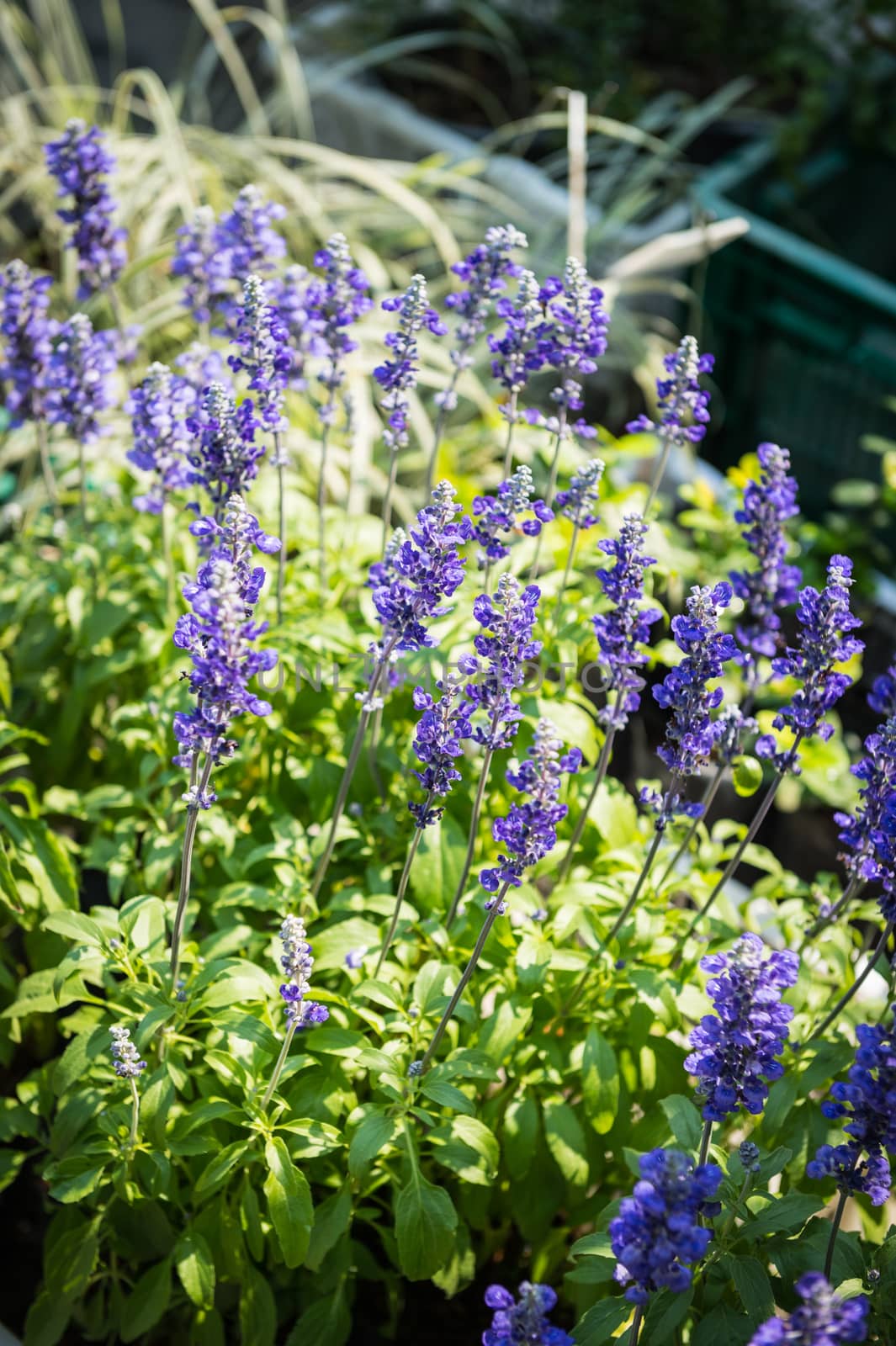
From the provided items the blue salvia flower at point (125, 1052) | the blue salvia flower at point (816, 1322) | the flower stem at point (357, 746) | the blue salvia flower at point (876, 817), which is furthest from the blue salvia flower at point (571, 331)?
the blue salvia flower at point (816, 1322)

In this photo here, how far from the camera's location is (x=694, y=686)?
75.4 inches

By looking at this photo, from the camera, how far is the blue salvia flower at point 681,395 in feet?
7.64

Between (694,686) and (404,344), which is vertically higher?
(404,344)

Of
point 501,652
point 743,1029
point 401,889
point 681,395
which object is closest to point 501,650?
point 501,652

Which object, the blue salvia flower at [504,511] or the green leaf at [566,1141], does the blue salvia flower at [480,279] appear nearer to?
the blue salvia flower at [504,511]

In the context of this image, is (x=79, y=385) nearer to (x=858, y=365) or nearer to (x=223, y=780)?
(x=223, y=780)

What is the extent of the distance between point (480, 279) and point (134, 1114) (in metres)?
1.60

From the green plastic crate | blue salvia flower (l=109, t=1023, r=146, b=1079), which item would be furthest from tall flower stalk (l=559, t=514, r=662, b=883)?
the green plastic crate

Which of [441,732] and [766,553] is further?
[766,553]

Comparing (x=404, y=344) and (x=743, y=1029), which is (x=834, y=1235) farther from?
(x=404, y=344)

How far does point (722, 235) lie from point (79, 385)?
225 centimetres

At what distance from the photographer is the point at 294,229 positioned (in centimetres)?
452

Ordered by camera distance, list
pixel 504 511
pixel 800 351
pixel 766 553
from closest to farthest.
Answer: pixel 504 511, pixel 766 553, pixel 800 351

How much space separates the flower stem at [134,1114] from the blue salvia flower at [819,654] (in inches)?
44.6
